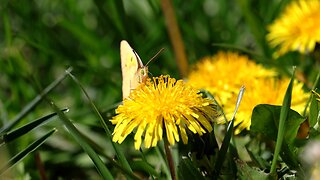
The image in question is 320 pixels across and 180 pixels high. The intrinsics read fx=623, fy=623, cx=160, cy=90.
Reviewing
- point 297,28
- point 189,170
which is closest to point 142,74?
point 189,170

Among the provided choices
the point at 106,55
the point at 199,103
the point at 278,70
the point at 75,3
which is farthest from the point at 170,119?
the point at 75,3

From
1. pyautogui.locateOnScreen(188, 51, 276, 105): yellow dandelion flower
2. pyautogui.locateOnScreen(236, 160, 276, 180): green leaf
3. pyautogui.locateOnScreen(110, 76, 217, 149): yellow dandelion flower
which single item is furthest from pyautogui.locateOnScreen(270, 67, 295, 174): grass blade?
pyautogui.locateOnScreen(188, 51, 276, 105): yellow dandelion flower

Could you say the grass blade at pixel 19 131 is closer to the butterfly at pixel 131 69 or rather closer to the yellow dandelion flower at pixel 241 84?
the butterfly at pixel 131 69

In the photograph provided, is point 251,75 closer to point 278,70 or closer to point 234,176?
point 278,70

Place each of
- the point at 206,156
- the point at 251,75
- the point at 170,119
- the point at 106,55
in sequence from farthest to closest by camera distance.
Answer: the point at 106,55, the point at 251,75, the point at 206,156, the point at 170,119

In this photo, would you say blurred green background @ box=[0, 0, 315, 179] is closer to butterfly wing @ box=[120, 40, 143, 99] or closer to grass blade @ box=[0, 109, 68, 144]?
grass blade @ box=[0, 109, 68, 144]

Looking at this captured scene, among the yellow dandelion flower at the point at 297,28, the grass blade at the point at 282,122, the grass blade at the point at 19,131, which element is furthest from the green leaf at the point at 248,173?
the yellow dandelion flower at the point at 297,28
